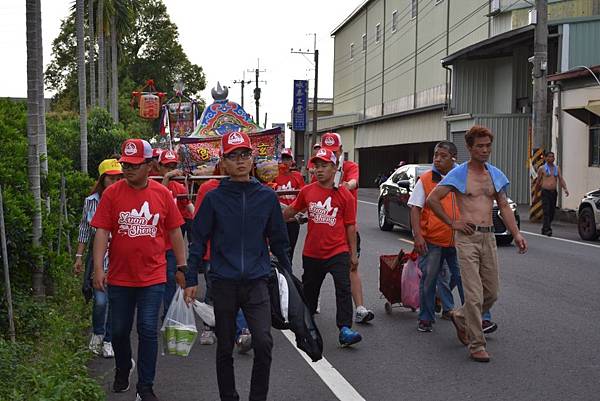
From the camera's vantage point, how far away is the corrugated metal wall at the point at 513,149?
33031mm

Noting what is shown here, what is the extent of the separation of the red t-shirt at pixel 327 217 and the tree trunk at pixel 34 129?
2.47m

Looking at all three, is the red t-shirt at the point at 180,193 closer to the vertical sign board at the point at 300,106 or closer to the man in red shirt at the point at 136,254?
the man in red shirt at the point at 136,254

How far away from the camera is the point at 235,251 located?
548 centimetres

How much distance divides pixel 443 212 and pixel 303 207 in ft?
4.10

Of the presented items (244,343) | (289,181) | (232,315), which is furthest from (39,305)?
(289,181)

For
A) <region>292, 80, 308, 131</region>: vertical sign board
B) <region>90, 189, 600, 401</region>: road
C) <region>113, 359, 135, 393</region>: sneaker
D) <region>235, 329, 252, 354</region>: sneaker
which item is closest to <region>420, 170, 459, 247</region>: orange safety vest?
<region>90, 189, 600, 401</region>: road

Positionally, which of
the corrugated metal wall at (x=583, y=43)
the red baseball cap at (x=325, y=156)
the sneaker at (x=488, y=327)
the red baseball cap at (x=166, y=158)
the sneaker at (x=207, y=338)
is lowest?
the sneaker at (x=207, y=338)

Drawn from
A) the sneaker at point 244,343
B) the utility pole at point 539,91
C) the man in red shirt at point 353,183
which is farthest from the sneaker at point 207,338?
the utility pole at point 539,91

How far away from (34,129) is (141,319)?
3187 mm

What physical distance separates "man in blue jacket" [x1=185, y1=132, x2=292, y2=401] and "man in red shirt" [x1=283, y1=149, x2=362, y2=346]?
2122 mm

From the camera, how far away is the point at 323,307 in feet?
32.6

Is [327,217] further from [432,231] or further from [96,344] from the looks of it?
[96,344]

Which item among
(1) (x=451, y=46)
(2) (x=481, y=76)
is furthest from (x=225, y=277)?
(1) (x=451, y=46)

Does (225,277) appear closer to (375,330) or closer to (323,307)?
(375,330)
